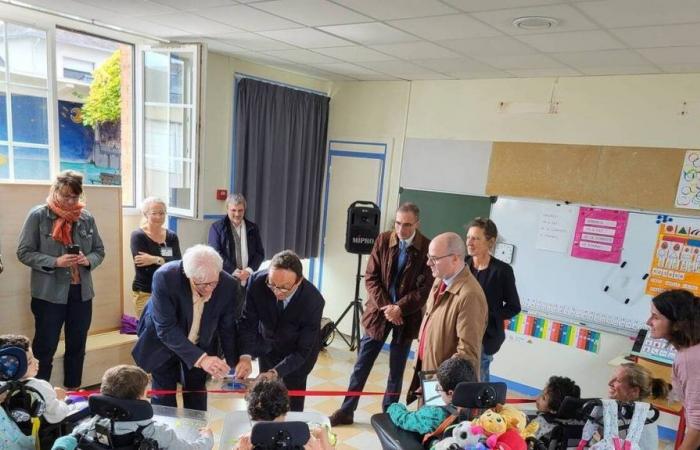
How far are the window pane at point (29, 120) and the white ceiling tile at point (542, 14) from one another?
3.25m

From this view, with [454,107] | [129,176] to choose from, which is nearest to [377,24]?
[454,107]

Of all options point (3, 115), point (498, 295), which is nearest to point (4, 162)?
point (3, 115)

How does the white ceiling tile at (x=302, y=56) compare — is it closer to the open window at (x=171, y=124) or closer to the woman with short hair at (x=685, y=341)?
the open window at (x=171, y=124)

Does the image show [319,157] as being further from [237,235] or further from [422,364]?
[422,364]

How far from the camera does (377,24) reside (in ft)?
9.63

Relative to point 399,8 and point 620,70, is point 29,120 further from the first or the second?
point 620,70

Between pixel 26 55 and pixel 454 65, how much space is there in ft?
10.7

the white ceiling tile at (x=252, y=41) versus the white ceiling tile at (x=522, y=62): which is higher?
the white ceiling tile at (x=522, y=62)

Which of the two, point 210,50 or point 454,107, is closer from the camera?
point 210,50

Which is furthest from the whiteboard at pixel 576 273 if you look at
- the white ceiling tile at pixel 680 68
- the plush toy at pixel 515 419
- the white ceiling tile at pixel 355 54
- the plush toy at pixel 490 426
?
the plush toy at pixel 490 426

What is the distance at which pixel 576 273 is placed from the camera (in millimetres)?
4133

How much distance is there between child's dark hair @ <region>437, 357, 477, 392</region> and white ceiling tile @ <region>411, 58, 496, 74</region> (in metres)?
2.58

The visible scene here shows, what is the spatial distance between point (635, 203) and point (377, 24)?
8.20 ft

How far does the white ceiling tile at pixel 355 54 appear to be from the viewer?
3.69 meters
